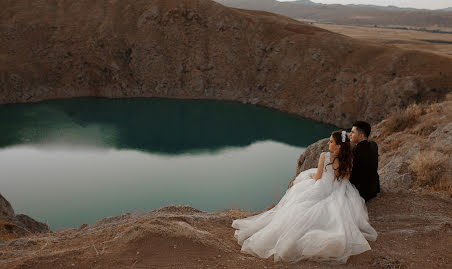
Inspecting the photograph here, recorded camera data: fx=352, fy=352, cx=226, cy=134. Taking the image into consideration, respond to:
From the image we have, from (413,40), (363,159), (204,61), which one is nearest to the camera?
(363,159)

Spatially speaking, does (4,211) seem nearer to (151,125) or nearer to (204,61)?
(151,125)

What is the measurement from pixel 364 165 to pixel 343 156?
87 cm

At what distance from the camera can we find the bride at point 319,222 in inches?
245

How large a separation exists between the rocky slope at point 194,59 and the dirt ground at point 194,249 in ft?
134

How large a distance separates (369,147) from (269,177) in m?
22.0

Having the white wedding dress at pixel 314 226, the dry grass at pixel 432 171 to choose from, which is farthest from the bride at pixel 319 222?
the dry grass at pixel 432 171

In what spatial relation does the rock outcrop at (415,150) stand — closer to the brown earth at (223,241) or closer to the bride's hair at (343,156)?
the brown earth at (223,241)

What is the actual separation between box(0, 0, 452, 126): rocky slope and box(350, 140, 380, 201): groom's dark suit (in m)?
39.9

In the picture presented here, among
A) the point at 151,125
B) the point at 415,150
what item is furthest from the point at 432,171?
the point at 151,125

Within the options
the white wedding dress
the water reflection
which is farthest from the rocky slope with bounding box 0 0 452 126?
the white wedding dress

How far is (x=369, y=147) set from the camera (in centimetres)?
828

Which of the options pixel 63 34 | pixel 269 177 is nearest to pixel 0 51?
pixel 63 34

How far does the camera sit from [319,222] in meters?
6.67

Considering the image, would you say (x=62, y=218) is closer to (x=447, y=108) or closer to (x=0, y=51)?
(x=447, y=108)
